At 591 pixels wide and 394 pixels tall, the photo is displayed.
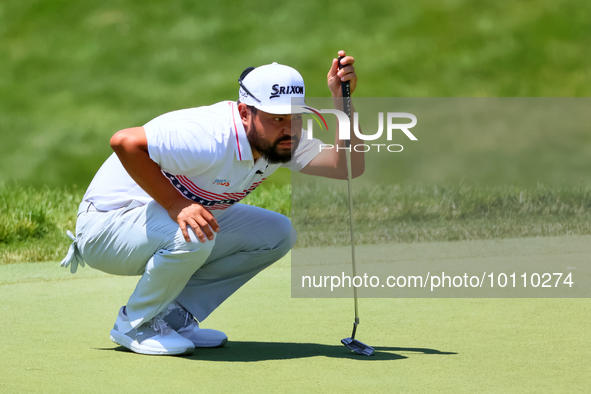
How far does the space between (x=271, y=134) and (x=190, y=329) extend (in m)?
0.81

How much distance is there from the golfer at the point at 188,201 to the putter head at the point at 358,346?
45 cm

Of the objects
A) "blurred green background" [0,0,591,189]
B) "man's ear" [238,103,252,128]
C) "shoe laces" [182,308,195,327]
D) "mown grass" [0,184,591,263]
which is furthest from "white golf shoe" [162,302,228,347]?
"blurred green background" [0,0,591,189]

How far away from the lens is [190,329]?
2908 mm

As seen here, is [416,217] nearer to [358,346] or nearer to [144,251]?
[358,346]

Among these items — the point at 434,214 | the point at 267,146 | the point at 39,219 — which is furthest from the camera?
the point at 39,219

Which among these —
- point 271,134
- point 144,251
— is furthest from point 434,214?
point 144,251

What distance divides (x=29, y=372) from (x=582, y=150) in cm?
540

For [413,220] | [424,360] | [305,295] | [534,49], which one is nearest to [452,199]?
[413,220]

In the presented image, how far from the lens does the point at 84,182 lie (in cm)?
798

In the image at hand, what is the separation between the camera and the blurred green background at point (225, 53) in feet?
27.9

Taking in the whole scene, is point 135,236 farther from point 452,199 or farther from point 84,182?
point 84,182

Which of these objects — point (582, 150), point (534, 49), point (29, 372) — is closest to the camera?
point (29, 372)

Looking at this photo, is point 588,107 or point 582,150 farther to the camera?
point 588,107

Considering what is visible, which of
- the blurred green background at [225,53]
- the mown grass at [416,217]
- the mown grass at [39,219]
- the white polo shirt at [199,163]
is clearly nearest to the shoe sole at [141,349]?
→ the white polo shirt at [199,163]
